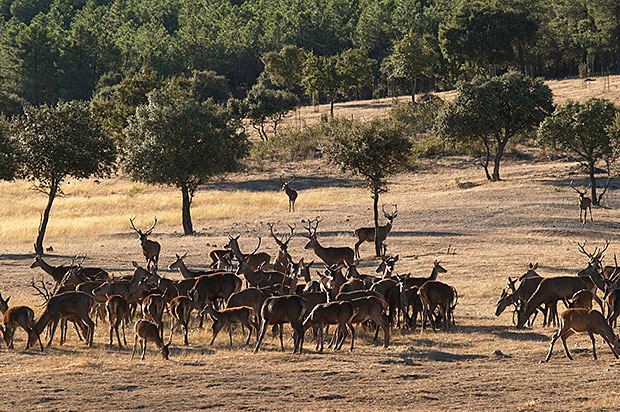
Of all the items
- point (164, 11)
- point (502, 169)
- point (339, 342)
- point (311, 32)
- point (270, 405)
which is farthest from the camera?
point (164, 11)

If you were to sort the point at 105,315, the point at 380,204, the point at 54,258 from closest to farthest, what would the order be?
the point at 105,315 → the point at 54,258 → the point at 380,204

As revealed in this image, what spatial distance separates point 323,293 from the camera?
1803 centimetres

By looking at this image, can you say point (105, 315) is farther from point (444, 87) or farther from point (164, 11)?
point (164, 11)

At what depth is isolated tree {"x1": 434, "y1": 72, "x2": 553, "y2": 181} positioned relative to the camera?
168 feet

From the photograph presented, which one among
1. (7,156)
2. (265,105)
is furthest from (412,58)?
(7,156)

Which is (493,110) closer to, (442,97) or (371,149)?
(371,149)

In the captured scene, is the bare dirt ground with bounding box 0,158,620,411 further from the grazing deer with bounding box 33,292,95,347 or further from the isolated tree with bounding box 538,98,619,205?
the isolated tree with bounding box 538,98,619,205

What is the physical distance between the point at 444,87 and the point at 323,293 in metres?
88.6

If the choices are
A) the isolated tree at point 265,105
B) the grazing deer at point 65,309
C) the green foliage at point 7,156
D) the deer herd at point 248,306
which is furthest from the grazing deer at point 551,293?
the isolated tree at point 265,105

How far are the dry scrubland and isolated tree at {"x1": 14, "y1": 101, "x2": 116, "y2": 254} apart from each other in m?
44.8

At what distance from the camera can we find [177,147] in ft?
128

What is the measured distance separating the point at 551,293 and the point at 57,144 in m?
22.9

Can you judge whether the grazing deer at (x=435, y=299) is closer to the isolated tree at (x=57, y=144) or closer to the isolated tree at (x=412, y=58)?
the isolated tree at (x=57, y=144)

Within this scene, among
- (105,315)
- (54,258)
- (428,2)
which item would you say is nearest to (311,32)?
(428,2)
